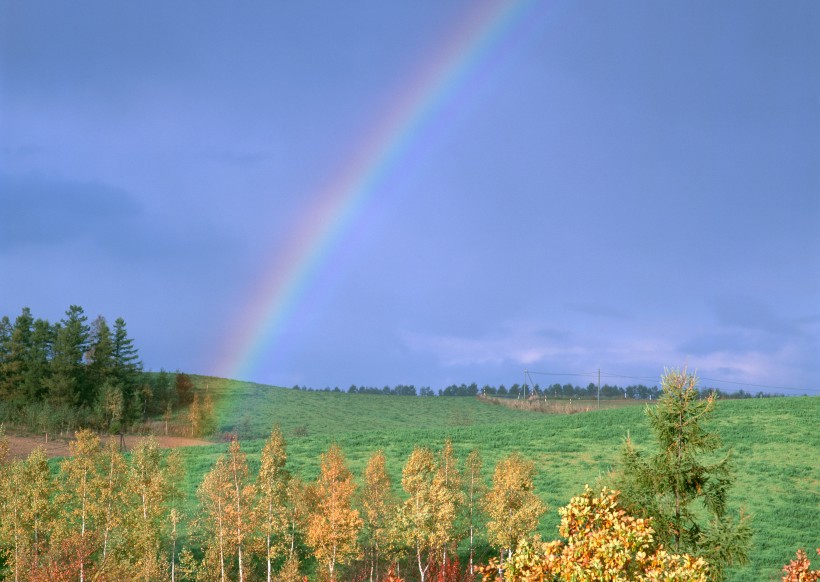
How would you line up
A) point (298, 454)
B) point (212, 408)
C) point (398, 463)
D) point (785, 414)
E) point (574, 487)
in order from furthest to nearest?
point (212, 408) → point (785, 414) → point (298, 454) → point (398, 463) → point (574, 487)

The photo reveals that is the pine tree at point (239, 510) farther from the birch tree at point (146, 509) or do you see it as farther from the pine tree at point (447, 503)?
the pine tree at point (447, 503)

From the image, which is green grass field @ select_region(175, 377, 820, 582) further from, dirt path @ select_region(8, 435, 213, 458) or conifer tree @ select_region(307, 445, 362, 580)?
conifer tree @ select_region(307, 445, 362, 580)

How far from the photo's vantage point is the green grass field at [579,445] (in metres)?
59.9

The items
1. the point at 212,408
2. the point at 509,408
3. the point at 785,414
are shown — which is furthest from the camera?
the point at 509,408

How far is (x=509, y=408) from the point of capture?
461 ft

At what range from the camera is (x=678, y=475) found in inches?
969

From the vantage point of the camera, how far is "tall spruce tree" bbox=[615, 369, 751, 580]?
2433 cm

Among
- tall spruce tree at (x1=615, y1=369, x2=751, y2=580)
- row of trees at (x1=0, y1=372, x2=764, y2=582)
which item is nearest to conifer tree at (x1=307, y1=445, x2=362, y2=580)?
row of trees at (x1=0, y1=372, x2=764, y2=582)

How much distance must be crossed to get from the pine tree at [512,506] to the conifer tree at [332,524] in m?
7.21

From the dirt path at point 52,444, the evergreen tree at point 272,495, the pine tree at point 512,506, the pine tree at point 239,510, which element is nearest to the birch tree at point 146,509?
the pine tree at point 239,510

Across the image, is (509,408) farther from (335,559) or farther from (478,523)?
(335,559)

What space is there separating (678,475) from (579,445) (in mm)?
64657

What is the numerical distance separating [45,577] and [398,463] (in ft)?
158

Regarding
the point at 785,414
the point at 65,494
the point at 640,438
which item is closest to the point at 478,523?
the point at 65,494
